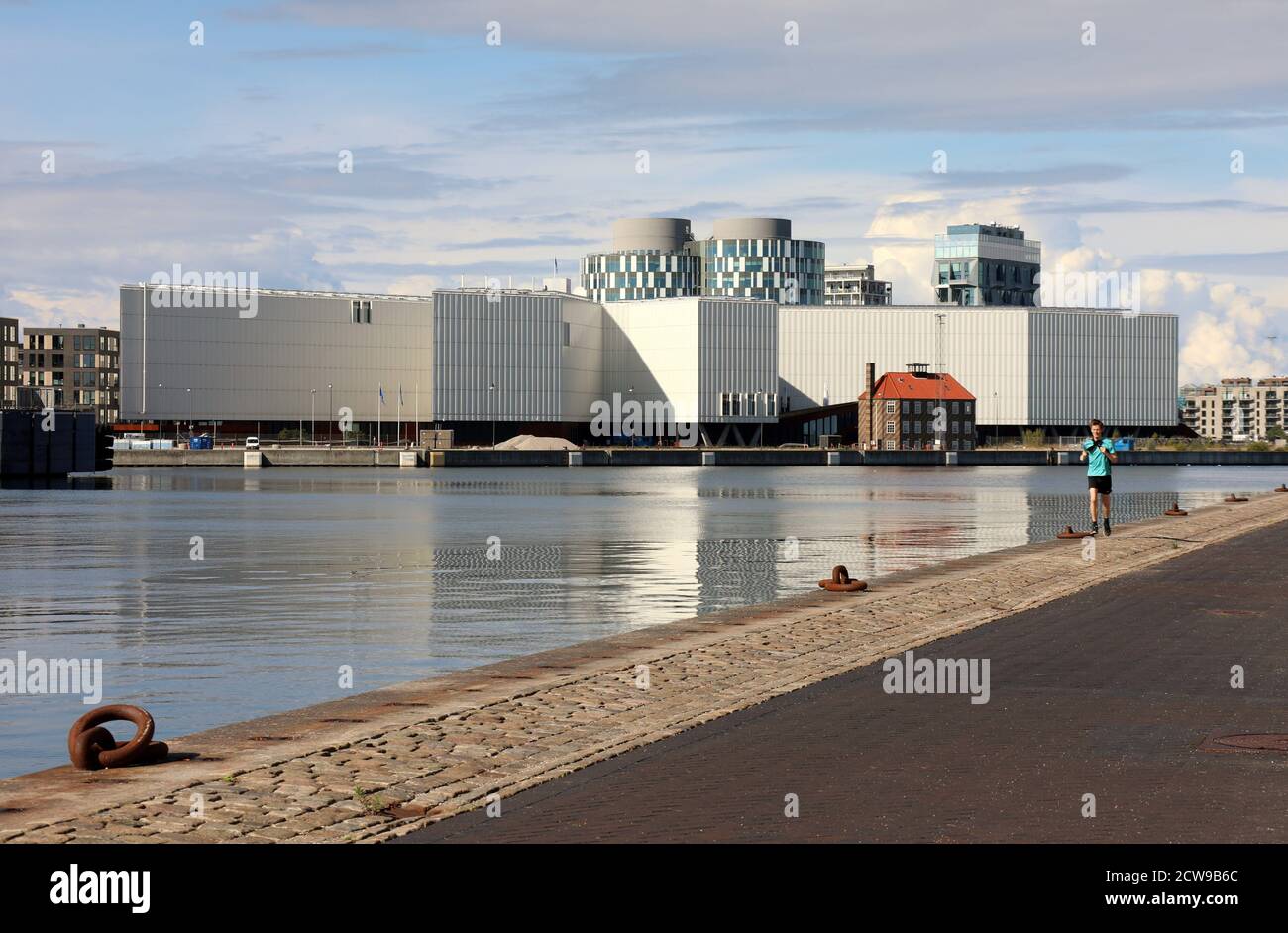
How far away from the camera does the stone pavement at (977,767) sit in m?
9.39

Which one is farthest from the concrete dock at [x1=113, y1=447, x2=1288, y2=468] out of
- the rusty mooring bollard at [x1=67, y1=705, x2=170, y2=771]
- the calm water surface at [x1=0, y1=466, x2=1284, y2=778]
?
the rusty mooring bollard at [x1=67, y1=705, x2=170, y2=771]

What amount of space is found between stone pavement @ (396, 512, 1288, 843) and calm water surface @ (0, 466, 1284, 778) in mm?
5748

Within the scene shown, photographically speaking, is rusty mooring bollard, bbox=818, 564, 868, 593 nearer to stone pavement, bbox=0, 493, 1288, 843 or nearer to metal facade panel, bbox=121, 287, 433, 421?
stone pavement, bbox=0, 493, 1288, 843

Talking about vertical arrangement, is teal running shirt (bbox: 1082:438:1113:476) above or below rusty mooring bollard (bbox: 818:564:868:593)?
above

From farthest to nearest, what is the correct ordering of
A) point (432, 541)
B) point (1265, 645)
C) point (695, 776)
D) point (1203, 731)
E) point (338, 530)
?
1. point (338, 530)
2. point (432, 541)
3. point (1265, 645)
4. point (1203, 731)
5. point (695, 776)

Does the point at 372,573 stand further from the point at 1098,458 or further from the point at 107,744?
the point at 107,744

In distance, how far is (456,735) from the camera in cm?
1294

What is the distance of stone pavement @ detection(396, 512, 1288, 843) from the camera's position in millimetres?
9391

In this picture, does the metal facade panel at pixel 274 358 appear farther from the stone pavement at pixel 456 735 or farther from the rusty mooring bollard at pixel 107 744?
the rusty mooring bollard at pixel 107 744

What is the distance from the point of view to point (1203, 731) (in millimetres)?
12578

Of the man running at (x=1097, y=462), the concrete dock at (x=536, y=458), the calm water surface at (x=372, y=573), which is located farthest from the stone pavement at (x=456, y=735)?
the concrete dock at (x=536, y=458)
